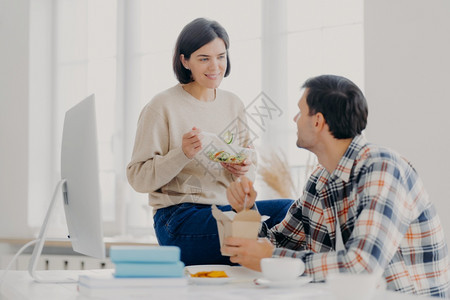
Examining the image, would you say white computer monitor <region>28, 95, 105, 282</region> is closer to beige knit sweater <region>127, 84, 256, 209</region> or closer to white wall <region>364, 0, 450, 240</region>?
beige knit sweater <region>127, 84, 256, 209</region>

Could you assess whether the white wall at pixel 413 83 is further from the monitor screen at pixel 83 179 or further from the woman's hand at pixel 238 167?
the monitor screen at pixel 83 179

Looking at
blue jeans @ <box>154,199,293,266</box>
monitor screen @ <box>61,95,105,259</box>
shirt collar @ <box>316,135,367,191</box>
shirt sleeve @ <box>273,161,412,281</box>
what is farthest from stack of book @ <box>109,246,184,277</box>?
blue jeans @ <box>154,199,293,266</box>

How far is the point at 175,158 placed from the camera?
2291 mm

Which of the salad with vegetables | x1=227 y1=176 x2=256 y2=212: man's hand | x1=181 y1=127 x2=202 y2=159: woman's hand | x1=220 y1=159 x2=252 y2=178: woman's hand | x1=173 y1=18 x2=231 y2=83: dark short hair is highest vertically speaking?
x1=173 y1=18 x2=231 y2=83: dark short hair

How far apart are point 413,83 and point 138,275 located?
2.14m

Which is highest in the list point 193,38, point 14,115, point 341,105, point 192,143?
point 193,38

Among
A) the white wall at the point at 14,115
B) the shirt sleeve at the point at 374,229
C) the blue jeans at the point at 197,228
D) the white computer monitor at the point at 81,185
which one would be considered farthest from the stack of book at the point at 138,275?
the white wall at the point at 14,115

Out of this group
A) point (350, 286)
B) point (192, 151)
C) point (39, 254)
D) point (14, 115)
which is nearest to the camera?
point (350, 286)

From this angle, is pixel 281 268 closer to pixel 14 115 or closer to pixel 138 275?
pixel 138 275

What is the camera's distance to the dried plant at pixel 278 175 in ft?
11.4

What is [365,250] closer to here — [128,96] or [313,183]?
[313,183]

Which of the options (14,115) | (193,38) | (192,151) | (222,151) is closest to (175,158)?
(192,151)

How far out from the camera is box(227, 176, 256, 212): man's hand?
6.39ft

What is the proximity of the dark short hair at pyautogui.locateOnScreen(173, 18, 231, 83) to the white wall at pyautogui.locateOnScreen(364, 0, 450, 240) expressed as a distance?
3.19ft
